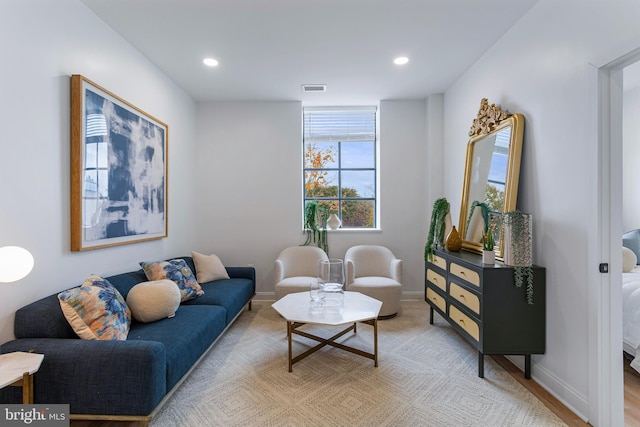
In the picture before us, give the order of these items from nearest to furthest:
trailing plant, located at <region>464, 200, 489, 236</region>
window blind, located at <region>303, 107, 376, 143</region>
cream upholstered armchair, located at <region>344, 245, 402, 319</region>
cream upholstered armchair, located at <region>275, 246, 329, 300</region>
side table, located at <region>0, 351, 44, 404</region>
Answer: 1. side table, located at <region>0, 351, 44, 404</region>
2. trailing plant, located at <region>464, 200, 489, 236</region>
3. cream upholstered armchair, located at <region>344, 245, 402, 319</region>
4. cream upholstered armchair, located at <region>275, 246, 329, 300</region>
5. window blind, located at <region>303, 107, 376, 143</region>

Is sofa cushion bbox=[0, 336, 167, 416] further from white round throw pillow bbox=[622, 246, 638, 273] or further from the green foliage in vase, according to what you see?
white round throw pillow bbox=[622, 246, 638, 273]

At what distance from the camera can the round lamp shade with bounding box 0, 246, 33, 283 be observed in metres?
1.42

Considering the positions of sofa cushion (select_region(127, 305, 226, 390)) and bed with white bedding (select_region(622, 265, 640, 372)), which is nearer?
sofa cushion (select_region(127, 305, 226, 390))

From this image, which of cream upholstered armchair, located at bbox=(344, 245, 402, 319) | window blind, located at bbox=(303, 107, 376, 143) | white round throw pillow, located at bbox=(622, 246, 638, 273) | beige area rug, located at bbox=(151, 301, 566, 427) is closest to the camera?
beige area rug, located at bbox=(151, 301, 566, 427)

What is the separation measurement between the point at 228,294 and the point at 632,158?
4.89 meters

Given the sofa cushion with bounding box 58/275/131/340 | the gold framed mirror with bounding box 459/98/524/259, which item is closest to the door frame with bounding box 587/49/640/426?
the gold framed mirror with bounding box 459/98/524/259

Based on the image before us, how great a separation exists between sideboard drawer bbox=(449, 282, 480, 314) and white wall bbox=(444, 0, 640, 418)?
18.2 inches

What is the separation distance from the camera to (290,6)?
2406 mm

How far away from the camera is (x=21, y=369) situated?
143cm

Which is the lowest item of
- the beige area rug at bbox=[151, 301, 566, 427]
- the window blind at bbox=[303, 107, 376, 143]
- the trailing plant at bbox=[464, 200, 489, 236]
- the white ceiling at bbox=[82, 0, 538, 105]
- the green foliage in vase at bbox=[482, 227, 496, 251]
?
the beige area rug at bbox=[151, 301, 566, 427]

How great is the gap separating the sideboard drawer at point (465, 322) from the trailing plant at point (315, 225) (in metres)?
1.98

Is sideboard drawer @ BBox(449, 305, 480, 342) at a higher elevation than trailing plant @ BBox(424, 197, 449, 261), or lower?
lower

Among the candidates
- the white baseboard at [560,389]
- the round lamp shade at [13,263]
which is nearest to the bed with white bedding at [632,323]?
the white baseboard at [560,389]

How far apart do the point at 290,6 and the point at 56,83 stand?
1.74 meters
